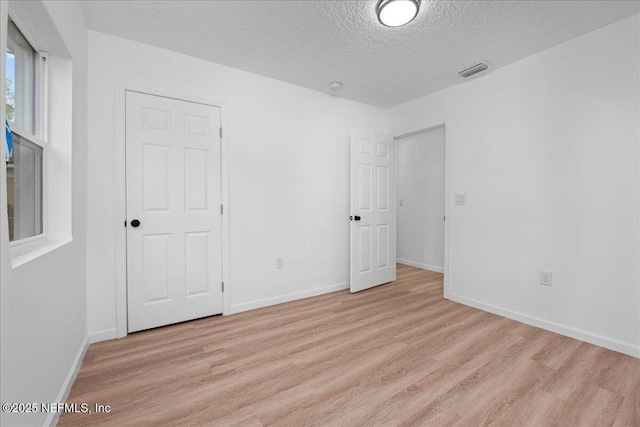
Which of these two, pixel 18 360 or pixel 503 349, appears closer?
pixel 18 360

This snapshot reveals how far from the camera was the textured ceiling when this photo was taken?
6.52ft

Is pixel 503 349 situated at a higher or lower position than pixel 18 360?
lower

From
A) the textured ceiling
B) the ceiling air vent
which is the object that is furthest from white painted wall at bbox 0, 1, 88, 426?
the ceiling air vent

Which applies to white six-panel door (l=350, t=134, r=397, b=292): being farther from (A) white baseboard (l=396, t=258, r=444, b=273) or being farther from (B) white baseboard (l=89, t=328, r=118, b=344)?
(B) white baseboard (l=89, t=328, r=118, b=344)

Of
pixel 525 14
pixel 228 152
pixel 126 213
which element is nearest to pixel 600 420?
pixel 525 14

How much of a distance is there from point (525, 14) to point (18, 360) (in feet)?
11.5

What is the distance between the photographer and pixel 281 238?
3.18 m

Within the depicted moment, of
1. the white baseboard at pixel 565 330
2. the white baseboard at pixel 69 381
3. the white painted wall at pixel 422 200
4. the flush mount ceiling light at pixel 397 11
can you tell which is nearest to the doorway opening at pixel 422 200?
the white painted wall at pixel 422 200

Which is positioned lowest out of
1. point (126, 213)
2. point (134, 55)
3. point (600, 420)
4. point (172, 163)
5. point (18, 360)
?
point (600, 420)

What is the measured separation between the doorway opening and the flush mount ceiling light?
2538mm

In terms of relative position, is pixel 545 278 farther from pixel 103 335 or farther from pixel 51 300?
pixel 103 335

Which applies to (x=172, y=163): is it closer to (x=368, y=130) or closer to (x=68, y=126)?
(x=68, y=126)

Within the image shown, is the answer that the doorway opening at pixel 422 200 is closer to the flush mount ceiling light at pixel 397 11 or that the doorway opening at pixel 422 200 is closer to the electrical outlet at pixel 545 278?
the electrical outlet at pixel 545 278

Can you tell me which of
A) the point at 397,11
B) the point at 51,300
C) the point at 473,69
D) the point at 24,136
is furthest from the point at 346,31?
the point at 51,300
